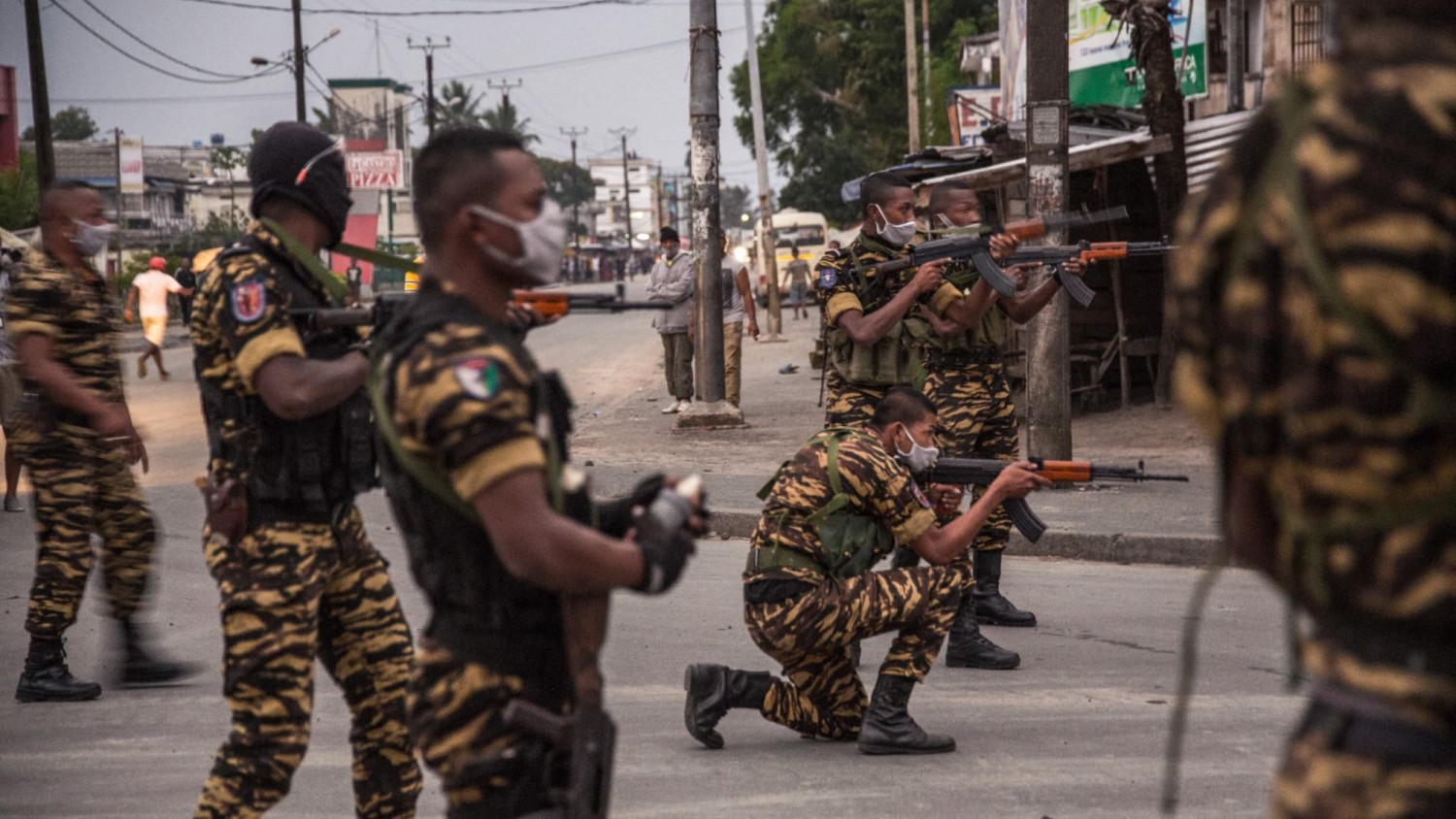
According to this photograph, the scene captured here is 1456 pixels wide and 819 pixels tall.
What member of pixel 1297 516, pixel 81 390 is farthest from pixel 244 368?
pixel 1297 516

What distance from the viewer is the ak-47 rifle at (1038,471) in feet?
18.0

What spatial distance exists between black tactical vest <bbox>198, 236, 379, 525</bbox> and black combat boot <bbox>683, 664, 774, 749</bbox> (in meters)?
1.84

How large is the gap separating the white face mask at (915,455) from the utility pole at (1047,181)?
4.91 m

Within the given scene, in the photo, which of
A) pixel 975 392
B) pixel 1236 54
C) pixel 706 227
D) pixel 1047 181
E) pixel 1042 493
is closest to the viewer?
pixel 975 392

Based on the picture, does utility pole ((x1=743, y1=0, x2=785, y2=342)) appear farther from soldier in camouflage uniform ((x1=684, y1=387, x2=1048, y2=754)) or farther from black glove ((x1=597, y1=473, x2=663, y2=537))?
black glove ((x1=597, y1=473, x2=663, y2=537))

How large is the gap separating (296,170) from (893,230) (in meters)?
3.74

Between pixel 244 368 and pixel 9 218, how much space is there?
3131 centimetres

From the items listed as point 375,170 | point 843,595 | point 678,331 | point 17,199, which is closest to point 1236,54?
point 678,331

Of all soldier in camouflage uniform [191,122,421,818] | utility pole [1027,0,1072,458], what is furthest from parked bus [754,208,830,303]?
soldier in camouflage uniform [191,122,421,818]

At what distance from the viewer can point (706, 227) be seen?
50.7 feet

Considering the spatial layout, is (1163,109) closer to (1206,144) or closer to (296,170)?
(1206,144)

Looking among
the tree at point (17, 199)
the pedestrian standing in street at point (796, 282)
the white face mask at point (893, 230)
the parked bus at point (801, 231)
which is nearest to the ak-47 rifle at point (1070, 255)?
the white face mask at point (893, 230)

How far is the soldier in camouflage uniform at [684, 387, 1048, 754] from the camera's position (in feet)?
18.7

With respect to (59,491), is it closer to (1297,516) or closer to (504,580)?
(504,580)
